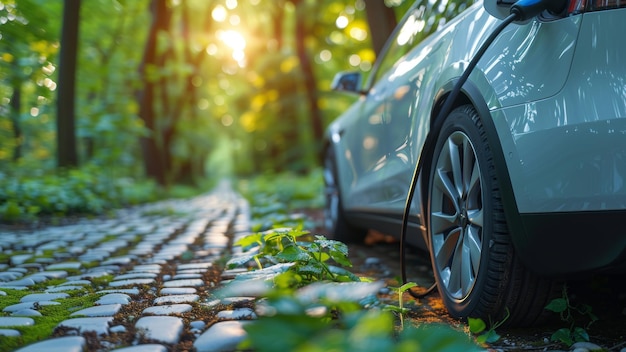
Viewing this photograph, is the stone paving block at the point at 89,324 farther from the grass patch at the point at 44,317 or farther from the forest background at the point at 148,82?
the forest background at the point at 148,82

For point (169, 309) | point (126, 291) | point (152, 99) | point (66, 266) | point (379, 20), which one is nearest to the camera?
point (169, 309)

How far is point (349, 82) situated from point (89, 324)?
3.21 meters

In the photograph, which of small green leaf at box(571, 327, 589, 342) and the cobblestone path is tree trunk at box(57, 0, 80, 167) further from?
small green leaf at box(571, 327, 589, 342)

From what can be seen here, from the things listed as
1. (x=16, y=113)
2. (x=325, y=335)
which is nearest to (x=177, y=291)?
(x=325, y=335)

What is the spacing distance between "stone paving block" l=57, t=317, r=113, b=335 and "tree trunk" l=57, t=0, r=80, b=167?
785cm

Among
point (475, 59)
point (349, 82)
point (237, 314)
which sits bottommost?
point (237, 314)

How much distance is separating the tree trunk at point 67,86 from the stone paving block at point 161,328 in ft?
26.0

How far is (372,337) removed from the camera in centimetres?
128

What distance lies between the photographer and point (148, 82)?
54.4 feet

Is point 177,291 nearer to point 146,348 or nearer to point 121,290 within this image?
point 121,290

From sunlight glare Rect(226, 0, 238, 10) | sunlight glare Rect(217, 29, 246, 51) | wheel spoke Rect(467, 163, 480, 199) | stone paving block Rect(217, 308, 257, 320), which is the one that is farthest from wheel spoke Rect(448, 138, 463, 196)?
sunlight glare Rect(217, 29, 246, 51)

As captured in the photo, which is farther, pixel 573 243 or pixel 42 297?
pixel 42 297

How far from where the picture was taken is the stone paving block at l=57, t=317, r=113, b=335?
2145 mm

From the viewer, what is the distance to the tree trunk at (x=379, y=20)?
806cm
